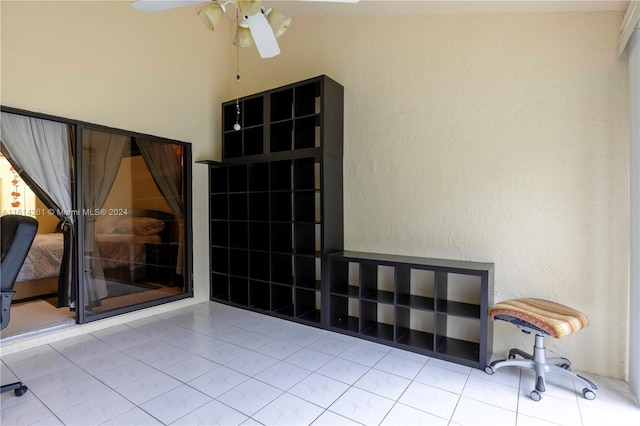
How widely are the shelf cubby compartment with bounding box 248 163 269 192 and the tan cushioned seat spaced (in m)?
2.63

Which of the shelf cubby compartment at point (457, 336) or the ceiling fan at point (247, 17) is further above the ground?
the ceiling fan at point (247, 17)

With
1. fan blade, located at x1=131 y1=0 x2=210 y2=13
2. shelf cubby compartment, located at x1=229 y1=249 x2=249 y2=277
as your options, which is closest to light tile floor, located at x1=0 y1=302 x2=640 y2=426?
shelf cubby compartment, located at x1=229 y1=249 x2=249 y2=277

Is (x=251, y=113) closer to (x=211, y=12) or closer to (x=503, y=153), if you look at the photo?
(x=211, y=12)

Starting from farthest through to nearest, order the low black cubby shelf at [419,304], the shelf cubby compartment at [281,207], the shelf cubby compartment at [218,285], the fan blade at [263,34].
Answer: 1. the shelf cubby compartment at [218,285]
2. the shelf cubby compartment at [281,207]
3. the low black cubby shelf at [419,304]
4. the fan blade at [263,34]

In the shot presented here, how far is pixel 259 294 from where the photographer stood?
157 inches

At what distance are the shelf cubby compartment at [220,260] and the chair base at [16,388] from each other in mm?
2152

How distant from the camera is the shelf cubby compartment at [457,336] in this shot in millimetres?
2613

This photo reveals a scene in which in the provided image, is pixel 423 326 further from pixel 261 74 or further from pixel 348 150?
pixel 261 74

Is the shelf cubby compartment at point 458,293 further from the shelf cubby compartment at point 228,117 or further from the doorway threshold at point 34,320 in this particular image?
the doorway threshold at point 34,320

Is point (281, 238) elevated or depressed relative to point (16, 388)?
elevated

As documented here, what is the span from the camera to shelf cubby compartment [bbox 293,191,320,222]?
348 cm

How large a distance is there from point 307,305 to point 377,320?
78cm

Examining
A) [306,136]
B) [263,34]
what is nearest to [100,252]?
[306,136]

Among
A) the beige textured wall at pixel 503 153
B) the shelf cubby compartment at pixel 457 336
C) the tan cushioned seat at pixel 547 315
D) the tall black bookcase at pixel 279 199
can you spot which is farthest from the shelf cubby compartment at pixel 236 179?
the tan cushioned seat at pixel 547 315
